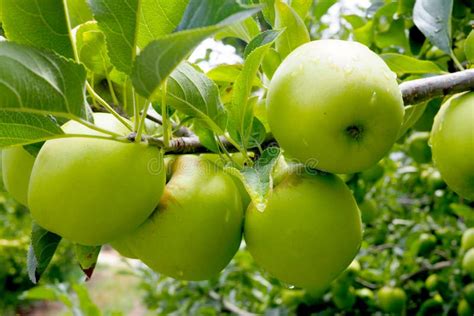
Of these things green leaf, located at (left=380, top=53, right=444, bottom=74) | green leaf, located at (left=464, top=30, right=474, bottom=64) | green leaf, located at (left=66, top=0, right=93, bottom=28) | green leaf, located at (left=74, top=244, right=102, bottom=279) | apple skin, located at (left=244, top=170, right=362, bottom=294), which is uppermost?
green leaf, located at (left=66, top=0, right=93, bottom=28)

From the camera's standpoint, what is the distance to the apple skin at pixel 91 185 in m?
0.57

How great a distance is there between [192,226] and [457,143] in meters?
0.39

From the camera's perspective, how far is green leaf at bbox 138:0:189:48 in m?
0.56

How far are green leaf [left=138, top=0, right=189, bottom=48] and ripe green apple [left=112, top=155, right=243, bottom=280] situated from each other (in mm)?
206

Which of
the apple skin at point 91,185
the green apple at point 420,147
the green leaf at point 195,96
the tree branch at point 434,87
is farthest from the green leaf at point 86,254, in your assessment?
the green apple at point 420,147

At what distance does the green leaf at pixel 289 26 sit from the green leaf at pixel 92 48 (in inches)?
9.7

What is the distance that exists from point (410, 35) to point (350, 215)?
0.79 meters

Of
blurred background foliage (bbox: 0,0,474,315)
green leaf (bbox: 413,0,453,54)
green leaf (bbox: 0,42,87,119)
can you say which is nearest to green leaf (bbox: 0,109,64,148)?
green leaf (bbox: 0,42,87,119)

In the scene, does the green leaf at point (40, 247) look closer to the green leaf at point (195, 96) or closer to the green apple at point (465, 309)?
the green leaf at point (195, 96)

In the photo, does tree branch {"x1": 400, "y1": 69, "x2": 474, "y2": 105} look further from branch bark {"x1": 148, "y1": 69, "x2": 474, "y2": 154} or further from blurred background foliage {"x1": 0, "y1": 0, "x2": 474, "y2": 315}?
blurred background foliage {"x1": 0, "y1": 0, "x2": 474, "y2": 315}

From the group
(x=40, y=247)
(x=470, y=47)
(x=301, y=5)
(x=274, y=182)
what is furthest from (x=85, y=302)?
(x=470, y=47)

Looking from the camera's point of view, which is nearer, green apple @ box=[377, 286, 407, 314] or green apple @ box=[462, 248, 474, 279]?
green apple @ box=[462, 248, 474, 279]

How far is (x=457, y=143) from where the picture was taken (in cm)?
72

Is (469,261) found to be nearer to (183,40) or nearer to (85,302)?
(85,302)
